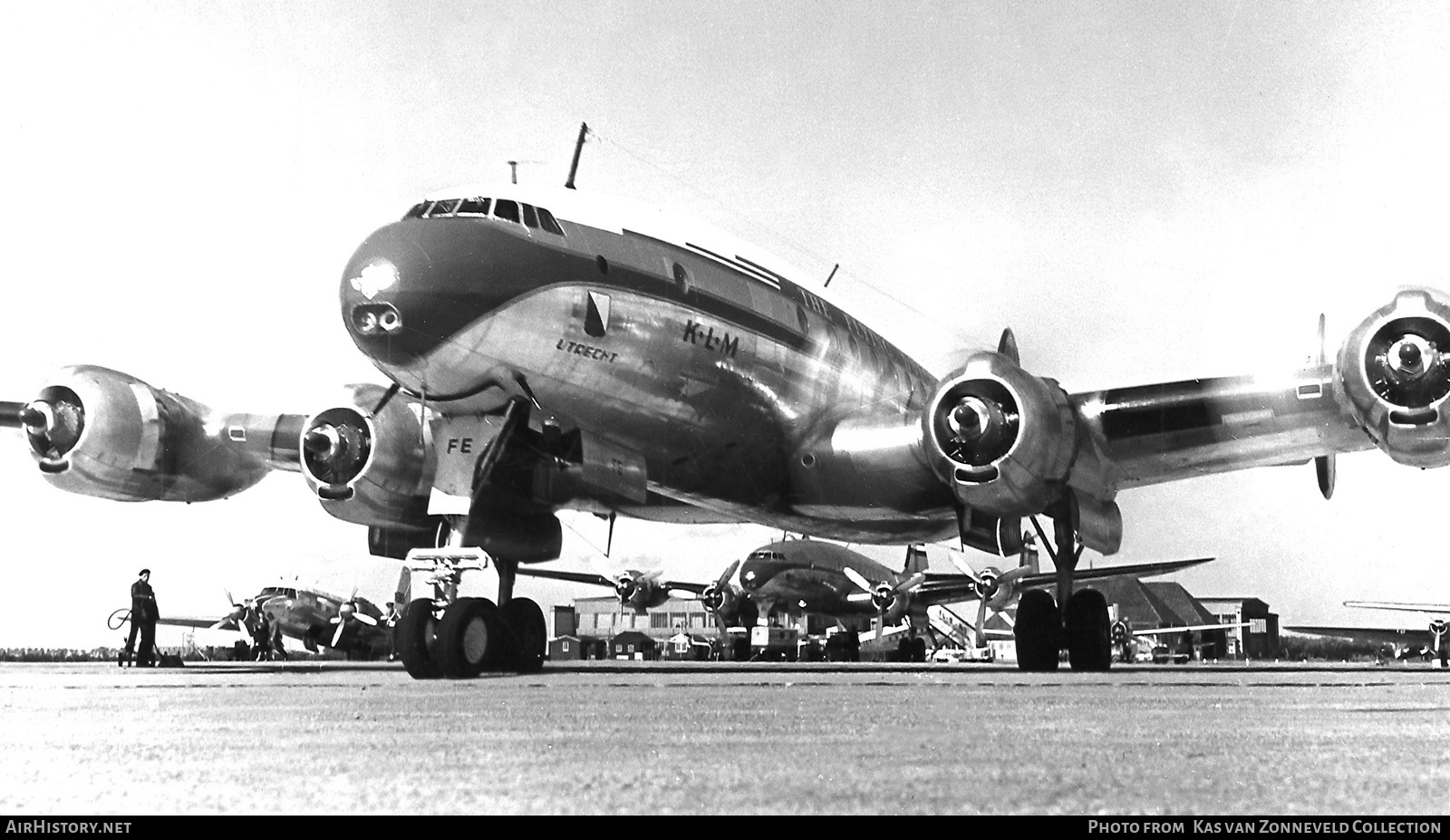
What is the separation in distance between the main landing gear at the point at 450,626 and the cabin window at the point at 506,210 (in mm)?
2800

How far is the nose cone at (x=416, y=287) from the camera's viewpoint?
1018 centimetres

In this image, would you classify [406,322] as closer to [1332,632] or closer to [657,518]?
[657,518]

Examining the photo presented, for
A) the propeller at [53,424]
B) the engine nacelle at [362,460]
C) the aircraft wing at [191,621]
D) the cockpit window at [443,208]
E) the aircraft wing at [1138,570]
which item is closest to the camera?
the cockpit window at [443,208]

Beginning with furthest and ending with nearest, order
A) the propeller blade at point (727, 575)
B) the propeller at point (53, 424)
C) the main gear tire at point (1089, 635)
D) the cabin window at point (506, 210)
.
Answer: the propeller blade at point (727, 575) → the main gear tire at point (1089, 635) → the propeller at point (53, 424) → the cabin window at point (506, 210)

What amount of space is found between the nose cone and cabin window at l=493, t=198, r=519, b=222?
1.55ft

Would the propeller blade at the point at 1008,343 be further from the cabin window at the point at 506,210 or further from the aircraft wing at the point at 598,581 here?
the aircraft wing at the point at 598,581

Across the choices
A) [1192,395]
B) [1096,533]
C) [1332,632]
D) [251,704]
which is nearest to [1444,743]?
[251,704]

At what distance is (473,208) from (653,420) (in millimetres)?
2699

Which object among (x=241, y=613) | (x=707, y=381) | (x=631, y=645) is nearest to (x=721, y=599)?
(x=241, y=613)

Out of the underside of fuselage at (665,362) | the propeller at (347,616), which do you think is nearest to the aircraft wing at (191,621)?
the propeller at (347,616)

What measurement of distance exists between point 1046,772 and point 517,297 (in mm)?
7606

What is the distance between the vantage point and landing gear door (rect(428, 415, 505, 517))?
36.2ft

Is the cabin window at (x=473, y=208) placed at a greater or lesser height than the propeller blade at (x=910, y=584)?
greater

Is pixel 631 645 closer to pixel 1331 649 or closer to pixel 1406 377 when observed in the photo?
pixel 1331 649
